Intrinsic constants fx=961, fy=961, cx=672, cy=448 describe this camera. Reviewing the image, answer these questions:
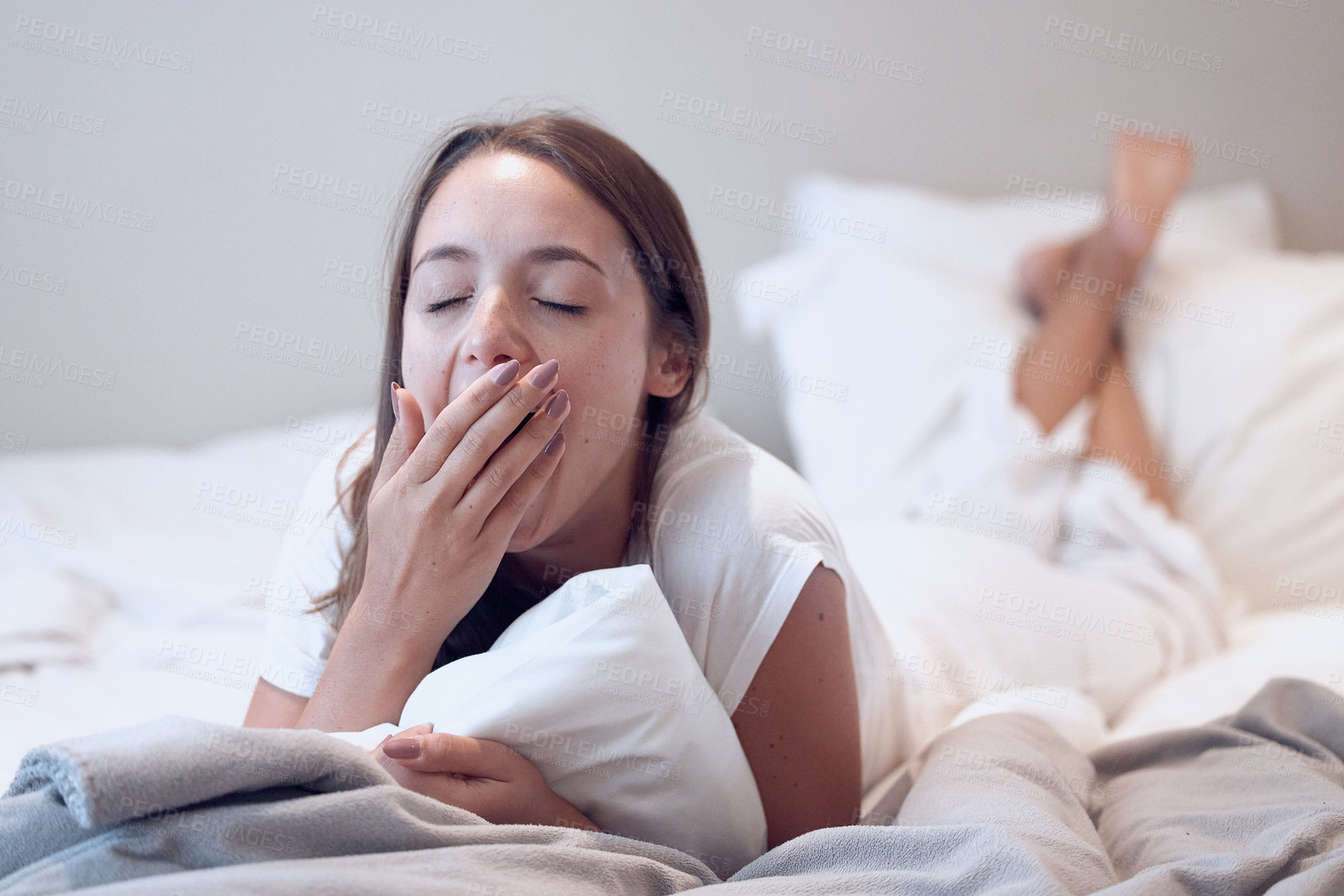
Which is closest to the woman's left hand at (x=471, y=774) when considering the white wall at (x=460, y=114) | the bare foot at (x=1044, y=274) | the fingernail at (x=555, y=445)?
the fingernail at (x=555, y=445)

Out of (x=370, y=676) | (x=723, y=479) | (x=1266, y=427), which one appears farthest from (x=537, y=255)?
(x=1266, y=427)

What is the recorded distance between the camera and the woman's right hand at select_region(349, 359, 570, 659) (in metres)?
0.80

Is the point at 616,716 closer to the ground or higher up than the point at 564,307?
closer to the ground

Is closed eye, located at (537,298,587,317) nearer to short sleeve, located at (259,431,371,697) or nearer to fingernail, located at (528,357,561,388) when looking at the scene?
fingernail, located at (528,357,561,388)

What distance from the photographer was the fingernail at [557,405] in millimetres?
804

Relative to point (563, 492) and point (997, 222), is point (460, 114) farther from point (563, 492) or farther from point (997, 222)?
point (563, 492)

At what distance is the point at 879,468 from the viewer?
1.64m

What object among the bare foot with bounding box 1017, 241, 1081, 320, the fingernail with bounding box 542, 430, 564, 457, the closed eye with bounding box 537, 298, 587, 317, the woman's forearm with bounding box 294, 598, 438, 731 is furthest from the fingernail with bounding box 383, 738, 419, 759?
the bare foot with bounding box 1017, 241, 1081, 320

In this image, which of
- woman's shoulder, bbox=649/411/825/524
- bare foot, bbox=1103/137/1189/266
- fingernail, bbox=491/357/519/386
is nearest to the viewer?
fingernail, bbox=491/357/519/386

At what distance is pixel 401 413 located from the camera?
862 mm

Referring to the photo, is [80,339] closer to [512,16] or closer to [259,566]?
[259,566]

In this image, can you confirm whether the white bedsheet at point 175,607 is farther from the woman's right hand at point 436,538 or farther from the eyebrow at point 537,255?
the eyebrow at point 537,255

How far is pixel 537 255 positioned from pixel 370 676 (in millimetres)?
393

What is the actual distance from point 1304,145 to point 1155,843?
157 cm
